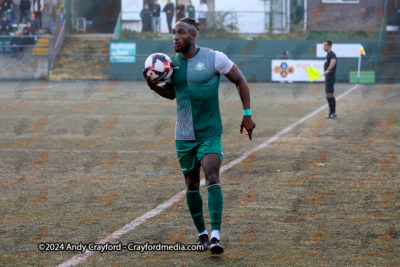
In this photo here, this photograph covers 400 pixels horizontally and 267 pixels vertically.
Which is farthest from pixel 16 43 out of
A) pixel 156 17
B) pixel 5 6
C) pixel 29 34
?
pixel 156 17

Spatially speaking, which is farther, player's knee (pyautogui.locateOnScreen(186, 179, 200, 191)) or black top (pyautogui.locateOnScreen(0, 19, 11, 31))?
black top (pyautogui.locateOnScreen(0, 19, 11, 31))

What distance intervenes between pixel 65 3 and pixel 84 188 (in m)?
36.7

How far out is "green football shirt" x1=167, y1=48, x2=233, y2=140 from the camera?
6.20 meters

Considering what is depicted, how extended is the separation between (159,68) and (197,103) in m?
0.46

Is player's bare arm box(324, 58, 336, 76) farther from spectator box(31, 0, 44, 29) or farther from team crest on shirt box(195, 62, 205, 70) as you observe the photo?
spectator box(31, 0, 44, 29)

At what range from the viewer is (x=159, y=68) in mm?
6141

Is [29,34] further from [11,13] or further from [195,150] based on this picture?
[195,150]

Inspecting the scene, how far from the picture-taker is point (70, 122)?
56.6 feet

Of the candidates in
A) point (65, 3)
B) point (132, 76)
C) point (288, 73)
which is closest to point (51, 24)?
point (65, 3)

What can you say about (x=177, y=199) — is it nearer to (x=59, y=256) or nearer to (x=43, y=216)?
(x=43, y=216)

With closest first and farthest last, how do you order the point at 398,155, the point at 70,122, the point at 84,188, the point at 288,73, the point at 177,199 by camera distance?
the point at 177,199
the point at 84,188
the point at 398,155
the point at 70,122
the point at 288,73

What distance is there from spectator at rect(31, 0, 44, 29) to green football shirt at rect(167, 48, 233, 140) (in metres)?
36.5

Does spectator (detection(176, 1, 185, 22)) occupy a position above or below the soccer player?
above

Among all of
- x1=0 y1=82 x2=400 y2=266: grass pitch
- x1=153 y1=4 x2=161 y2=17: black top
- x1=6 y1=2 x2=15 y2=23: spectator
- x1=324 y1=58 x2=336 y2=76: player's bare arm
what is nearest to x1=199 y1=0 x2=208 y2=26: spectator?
x1=153 y1=4 x2=161 y2=17: black top
